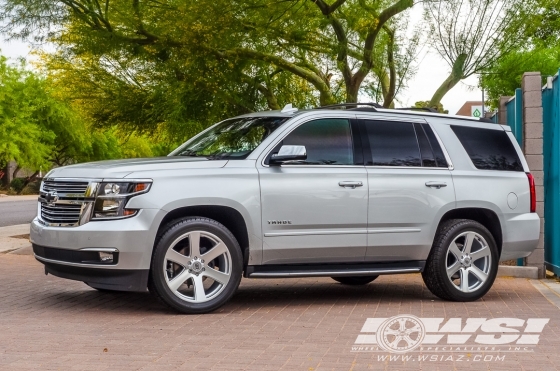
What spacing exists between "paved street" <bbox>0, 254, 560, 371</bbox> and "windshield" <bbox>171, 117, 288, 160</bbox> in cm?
153

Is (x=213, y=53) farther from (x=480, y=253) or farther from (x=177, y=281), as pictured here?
(x=177, y=281)

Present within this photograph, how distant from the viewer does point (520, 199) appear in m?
10.8

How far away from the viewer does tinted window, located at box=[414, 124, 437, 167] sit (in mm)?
10336

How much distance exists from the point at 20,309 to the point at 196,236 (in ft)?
6.23

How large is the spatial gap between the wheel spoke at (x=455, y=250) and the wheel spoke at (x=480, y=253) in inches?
5.7

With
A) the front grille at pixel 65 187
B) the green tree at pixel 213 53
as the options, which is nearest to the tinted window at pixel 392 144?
the front grille at pixel 65 187

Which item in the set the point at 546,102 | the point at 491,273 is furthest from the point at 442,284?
the point at 546,102

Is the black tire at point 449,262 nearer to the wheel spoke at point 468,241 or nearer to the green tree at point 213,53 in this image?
the wheel spoke at point 468,241

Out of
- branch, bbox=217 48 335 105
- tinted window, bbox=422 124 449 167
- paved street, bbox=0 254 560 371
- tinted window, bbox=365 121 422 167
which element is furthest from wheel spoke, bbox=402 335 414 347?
branch, bbox=217 48 335 105

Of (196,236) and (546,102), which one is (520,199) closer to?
(546,102)

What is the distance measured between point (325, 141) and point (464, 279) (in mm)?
2081

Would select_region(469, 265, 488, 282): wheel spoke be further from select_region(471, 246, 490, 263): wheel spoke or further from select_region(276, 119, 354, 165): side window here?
select_region(276, 119, 354, 165): side window

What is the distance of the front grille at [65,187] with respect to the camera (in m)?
8.92

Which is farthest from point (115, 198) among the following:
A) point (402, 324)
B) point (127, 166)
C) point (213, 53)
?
point (213, 53)
